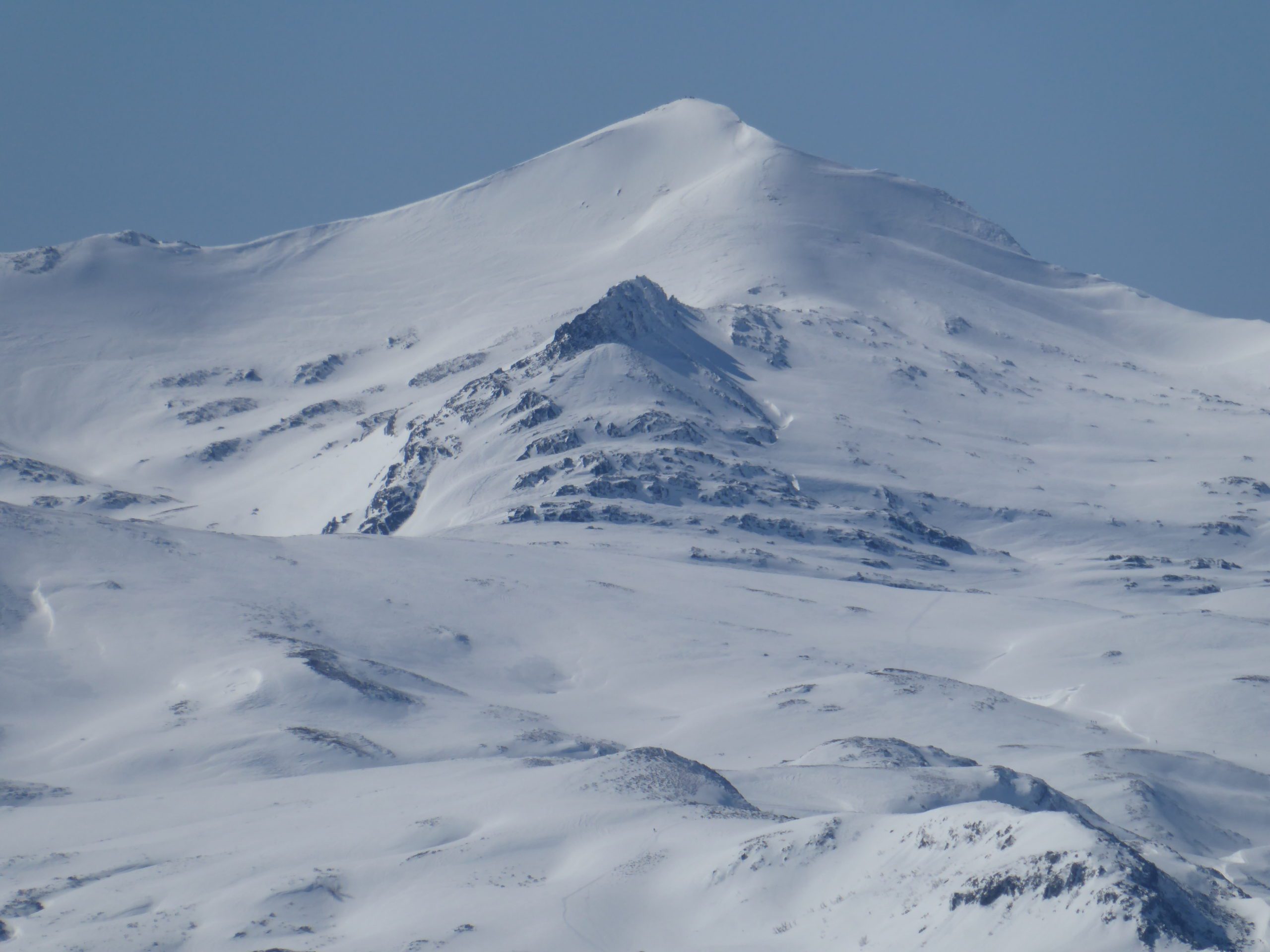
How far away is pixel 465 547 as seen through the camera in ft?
262

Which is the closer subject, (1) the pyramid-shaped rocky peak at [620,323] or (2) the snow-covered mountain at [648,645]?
(2) the snow-covered mountain at [648,645]

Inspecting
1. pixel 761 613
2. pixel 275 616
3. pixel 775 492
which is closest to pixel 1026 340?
pixel 775 492

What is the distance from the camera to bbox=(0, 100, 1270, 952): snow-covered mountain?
25.4 metres

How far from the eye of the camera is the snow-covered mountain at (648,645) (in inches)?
1001

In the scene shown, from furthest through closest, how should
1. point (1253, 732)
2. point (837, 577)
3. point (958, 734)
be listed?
point (837, 577)
point (1253, 732)
point (958, 734)

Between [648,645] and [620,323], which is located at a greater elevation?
[620,323]

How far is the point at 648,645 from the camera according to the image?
6400cm

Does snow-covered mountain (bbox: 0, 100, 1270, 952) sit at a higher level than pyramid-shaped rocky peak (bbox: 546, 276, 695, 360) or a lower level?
lower

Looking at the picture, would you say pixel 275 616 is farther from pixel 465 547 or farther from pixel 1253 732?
pixel 1253 732

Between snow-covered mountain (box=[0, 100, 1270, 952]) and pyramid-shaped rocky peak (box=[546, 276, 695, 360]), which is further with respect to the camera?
pyramid-shaped rocky peak (box=[546, 276, 695, 360])

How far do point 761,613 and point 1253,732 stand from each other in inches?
1021

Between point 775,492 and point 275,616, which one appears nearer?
point 275,616

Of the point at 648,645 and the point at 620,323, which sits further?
the point at 620,323

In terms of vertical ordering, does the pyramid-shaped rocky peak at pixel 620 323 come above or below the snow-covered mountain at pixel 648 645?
above
